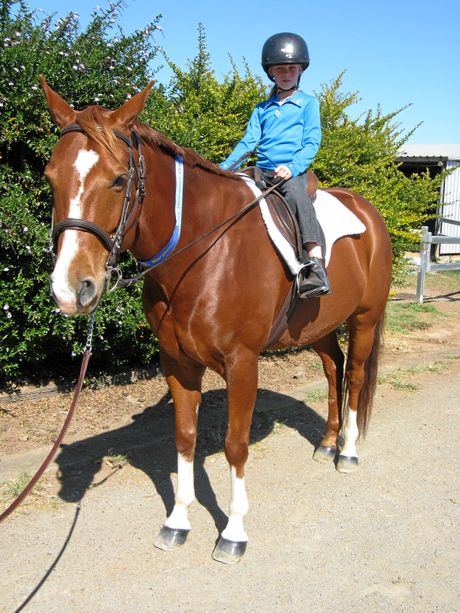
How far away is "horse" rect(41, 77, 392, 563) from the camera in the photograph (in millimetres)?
2387

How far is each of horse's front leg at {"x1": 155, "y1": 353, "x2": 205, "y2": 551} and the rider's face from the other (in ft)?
6.60

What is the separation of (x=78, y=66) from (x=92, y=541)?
3.78 meters

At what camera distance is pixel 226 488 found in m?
4.06

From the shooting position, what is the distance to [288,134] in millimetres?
3783

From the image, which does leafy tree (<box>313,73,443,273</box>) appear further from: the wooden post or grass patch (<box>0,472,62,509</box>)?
grass patch (<box>0,472,62,509</box>)

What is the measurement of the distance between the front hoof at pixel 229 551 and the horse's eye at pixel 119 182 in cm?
209

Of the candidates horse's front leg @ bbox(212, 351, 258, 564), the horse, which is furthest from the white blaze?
horse's front leg @ bbox(212, 351, 258, 564)

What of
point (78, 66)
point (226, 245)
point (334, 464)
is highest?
point (78, 66)

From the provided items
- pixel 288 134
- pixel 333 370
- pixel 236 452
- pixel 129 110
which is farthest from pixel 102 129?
pixel 333 370

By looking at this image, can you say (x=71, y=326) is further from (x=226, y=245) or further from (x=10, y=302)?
(x=226, y=245)

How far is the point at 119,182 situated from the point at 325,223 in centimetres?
191

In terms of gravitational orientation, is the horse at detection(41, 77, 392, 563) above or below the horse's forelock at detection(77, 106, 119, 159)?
below

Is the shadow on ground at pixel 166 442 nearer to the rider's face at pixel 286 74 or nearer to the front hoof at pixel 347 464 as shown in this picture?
the front hoof at pixel 347 464

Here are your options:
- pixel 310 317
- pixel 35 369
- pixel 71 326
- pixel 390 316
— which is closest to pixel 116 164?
pixel 310 317
